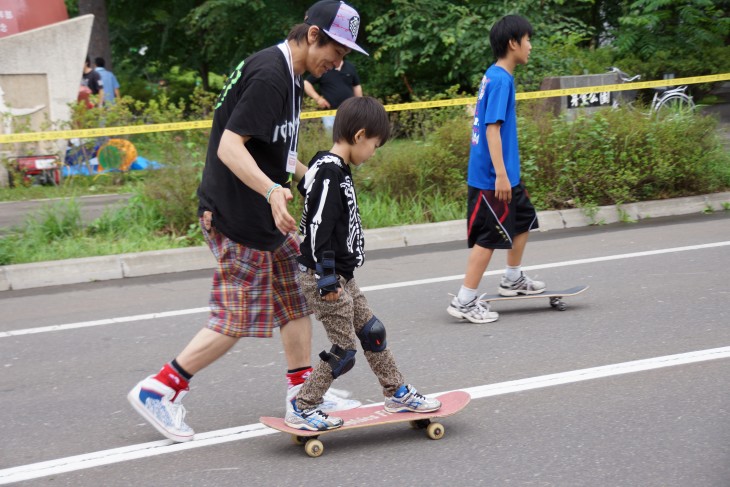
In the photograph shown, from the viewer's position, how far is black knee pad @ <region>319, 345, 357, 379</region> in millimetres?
3928

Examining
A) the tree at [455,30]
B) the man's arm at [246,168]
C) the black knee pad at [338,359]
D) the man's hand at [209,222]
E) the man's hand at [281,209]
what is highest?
the tree at [455,30]

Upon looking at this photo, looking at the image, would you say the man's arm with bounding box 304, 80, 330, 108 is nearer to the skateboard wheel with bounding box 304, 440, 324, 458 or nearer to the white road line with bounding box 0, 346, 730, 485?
the white road line with bounding box 0, 346, 730, 485

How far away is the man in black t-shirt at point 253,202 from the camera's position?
3770mm

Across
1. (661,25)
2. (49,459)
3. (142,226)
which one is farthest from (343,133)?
(661,25)

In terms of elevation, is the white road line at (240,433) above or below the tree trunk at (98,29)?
below

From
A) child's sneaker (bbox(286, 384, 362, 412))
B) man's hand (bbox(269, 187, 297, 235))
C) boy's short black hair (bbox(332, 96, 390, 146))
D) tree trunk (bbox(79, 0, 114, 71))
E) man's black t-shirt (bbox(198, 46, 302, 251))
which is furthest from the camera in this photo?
tree trunk (bbox(79, 0, 114, 71))

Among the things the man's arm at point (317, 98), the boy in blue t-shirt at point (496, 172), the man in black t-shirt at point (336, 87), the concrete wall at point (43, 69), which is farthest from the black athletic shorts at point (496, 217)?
the concrete wall at point (43, 69)

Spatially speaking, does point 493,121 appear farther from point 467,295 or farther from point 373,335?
point 373,335

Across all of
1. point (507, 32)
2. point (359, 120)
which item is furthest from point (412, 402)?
point (507, 32)

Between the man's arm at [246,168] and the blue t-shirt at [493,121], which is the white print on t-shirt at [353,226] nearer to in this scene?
the man's arm at [246,168]

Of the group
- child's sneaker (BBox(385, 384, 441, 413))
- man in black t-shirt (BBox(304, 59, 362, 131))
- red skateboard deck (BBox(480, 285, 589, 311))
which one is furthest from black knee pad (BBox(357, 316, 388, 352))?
man in black t-shirt (BBox(304, 59, 362, 131))

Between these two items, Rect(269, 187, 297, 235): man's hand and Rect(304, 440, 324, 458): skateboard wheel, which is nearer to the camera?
Rect(269, 187, 297, 235): man's hand

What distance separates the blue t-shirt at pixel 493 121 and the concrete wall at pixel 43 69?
8.64m

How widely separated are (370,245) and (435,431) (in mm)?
4840
